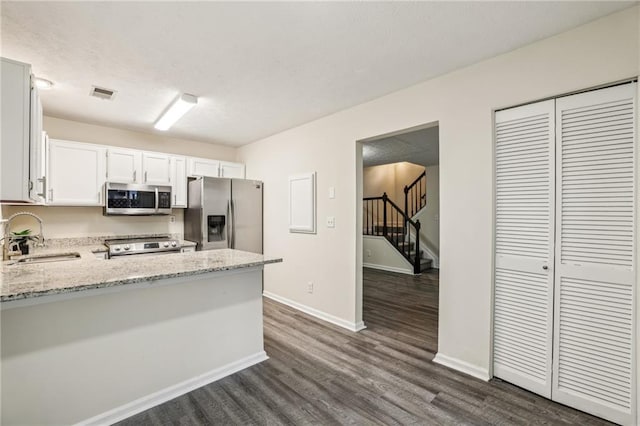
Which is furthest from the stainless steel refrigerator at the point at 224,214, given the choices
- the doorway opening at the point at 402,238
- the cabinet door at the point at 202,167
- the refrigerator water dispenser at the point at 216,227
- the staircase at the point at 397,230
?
the staircase at the point at 397,230

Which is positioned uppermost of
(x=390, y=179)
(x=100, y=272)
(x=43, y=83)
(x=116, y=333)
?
(x=43, y=83)

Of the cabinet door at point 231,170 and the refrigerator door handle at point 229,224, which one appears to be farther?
the cabinet door at point 231,170

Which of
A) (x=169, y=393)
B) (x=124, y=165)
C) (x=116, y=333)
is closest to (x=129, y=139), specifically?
(x=124, y=165)

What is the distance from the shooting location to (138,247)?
143 inches

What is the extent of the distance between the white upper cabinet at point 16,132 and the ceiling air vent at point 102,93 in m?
1.24

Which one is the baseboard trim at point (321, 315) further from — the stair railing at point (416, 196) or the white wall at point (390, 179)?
the white wall at point (390, 179)

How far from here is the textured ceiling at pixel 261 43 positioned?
5.62ft

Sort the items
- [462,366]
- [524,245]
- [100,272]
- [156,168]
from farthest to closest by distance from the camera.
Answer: [156,168], [462,366], [524,245], [100,272]

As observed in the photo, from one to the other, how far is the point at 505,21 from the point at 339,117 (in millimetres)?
1863

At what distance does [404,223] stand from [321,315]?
4.29 meters

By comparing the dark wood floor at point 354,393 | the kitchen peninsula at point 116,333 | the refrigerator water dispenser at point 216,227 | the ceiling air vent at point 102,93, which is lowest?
the dark wood floor at point 354,393

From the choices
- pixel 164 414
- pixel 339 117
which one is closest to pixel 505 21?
pixel 339 117

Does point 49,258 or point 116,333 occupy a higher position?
point 49,258

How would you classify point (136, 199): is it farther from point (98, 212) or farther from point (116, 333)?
point (116, 333)
